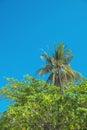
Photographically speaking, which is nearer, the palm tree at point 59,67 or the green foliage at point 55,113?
the green foliage at point 55,113

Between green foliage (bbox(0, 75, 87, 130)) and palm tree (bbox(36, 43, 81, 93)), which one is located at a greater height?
palm tree (bbox(36, 43, 81, 93))

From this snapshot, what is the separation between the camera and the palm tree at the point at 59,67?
45750 mm

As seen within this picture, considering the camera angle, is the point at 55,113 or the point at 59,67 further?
the point at 59,67

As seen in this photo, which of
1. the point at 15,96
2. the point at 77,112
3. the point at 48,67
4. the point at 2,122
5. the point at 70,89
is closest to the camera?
the point at 77,112

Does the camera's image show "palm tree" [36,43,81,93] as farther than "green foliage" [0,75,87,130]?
Yes

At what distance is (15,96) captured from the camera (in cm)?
3603

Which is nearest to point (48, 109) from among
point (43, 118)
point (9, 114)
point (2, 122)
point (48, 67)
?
point (43, 118)

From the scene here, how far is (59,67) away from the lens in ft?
152

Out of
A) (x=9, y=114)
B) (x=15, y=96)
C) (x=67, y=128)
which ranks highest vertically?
(x=15, y=96)

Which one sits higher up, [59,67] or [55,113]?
[59,67]

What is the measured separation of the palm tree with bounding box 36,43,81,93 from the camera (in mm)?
45750

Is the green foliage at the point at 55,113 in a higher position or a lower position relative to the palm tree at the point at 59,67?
lower

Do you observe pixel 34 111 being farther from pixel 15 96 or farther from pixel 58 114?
pixel 15 96

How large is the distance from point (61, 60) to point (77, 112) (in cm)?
2082
